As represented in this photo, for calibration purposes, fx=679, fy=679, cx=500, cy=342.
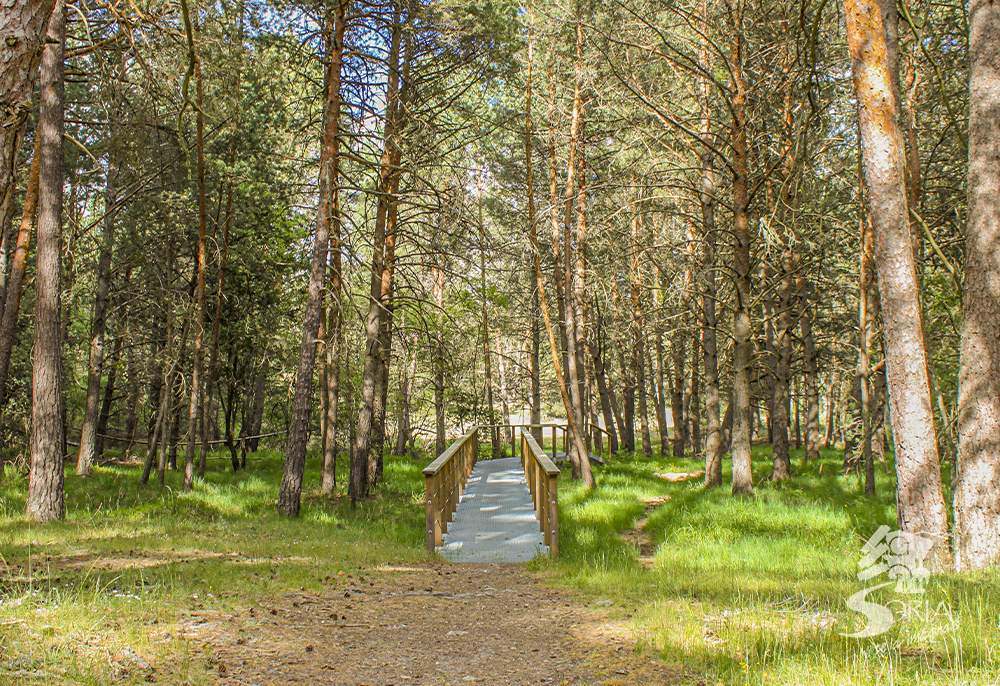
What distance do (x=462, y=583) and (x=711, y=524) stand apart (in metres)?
3.25

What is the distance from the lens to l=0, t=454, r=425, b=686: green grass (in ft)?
11.1

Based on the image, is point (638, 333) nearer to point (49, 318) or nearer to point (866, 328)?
point (866, 328)

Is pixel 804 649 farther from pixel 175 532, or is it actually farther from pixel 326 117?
pixel 326 117

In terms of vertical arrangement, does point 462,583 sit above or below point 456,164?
below

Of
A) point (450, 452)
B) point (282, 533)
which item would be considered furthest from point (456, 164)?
point (282, 533)

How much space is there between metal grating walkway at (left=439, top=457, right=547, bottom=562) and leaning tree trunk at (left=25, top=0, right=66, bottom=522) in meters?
4.76

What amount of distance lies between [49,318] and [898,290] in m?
9.14

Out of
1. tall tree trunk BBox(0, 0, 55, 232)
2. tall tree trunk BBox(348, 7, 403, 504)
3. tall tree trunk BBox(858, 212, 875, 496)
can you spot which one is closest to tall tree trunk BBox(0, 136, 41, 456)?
tall tree trunk BBox(348, 7, 403, 504)

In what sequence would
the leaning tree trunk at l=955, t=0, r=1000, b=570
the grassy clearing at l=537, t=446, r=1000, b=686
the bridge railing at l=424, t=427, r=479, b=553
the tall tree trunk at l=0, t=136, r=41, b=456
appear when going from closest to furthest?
1. the grassy clearing at l=537, t=446, r=1000, b=686
2. the leaning tree trunk at l=955, t=0, r=1000, b=570
3. the bridge railing at l=424, t=427, r=479, b=553
4. the tall tree trunk at l=0, t=136, r=41, b=456

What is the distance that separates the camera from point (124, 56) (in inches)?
292

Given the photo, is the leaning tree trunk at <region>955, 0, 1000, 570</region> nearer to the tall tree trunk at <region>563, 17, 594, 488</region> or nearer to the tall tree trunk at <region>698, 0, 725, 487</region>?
the tall tree trunk at <region>698, 0, 725, 487</region>

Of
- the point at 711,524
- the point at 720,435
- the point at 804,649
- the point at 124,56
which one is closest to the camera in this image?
the point at 804,649

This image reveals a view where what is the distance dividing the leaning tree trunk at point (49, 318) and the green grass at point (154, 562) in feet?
1.18

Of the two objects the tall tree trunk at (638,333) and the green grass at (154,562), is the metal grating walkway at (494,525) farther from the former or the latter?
the tall tree trunk at (638,333)
